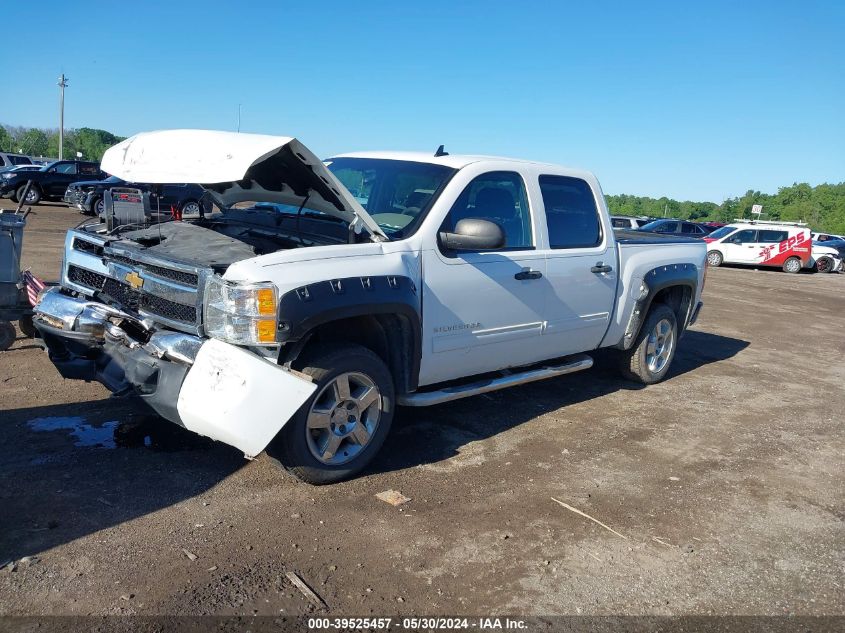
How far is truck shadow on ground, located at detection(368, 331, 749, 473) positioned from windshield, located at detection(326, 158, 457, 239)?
1469 millimetres

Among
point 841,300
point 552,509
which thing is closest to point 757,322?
point 841,300

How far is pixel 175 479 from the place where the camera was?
407 centimetres

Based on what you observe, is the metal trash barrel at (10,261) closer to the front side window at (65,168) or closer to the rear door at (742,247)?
the front side window at (65,168)

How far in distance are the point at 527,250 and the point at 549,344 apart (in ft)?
2.75

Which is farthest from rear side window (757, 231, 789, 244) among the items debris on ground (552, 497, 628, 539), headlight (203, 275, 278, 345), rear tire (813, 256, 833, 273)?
headlight (203, 275, 278, 345)

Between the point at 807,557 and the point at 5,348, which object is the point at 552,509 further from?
the point at 5,348

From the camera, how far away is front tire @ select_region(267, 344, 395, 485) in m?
3.90

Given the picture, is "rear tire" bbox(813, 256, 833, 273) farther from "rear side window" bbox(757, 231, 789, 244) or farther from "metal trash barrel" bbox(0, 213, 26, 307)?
"metal trash barrel" bbox(0, 213, 26, 307)

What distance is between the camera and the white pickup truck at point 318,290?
3.70 m

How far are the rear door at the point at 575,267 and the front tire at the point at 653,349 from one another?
2.80 feet

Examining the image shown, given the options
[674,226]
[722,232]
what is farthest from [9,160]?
[722,232]

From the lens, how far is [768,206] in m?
85.2

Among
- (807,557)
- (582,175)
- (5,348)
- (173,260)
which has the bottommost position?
(807,557)

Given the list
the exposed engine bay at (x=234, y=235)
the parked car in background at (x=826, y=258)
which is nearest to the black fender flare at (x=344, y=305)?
the exposed engine bay at (x=234, y=235)
